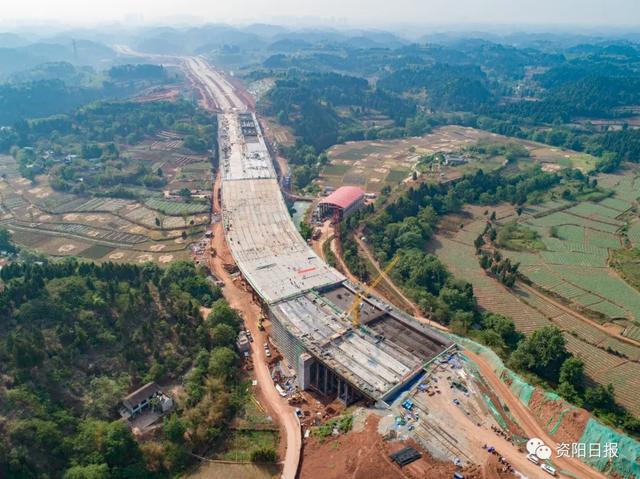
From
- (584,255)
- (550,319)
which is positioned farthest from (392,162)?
(550,319)

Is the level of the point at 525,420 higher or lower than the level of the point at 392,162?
lower

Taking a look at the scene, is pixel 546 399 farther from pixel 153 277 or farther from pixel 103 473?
pixel 153 277

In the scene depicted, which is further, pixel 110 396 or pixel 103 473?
pixel 110 396

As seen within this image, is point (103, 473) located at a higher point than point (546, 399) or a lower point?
lower

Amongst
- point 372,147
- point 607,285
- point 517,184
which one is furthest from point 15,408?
point 372,147

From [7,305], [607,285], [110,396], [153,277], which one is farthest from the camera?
[607,285]

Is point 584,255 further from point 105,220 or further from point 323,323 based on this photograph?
point 105,220
